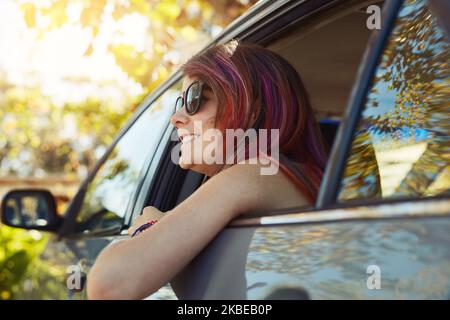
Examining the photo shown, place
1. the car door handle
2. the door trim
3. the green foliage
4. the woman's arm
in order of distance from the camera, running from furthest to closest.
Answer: the green foliage → the woman's arm → the car door handle → the door trim

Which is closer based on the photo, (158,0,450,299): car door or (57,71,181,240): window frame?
(158,0,450,299): car door

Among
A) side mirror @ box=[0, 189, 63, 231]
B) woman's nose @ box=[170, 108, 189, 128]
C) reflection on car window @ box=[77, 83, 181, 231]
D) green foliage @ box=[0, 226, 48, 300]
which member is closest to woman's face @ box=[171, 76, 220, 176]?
woman's nose @ box=[170, 108, 189, 128]

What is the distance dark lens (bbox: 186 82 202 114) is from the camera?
7.32ft

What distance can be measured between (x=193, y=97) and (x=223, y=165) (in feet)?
0.65

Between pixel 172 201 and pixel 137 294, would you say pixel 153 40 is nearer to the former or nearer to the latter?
pixel 172 201

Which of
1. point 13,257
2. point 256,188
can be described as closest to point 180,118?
point 256,188

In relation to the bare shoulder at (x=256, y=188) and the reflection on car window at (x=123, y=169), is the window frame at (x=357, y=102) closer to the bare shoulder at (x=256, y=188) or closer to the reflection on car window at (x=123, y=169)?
the bare shoulder at (x=256, y=188)

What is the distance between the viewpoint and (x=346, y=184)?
160 cm

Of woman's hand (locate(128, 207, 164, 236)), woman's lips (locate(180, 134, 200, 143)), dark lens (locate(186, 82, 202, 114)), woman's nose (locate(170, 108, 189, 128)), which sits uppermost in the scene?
dark lens (locate(186, 82, 202, 114))

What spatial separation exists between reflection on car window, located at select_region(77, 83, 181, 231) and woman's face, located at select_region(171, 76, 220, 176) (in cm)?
68

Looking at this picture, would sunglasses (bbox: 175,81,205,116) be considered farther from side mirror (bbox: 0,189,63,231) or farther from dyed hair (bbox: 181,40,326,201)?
side mirror (bbox: 0,189,63,231)

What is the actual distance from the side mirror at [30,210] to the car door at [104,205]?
7cm

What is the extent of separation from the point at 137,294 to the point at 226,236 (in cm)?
23

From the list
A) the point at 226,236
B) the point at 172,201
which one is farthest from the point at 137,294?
the point at 172,201
